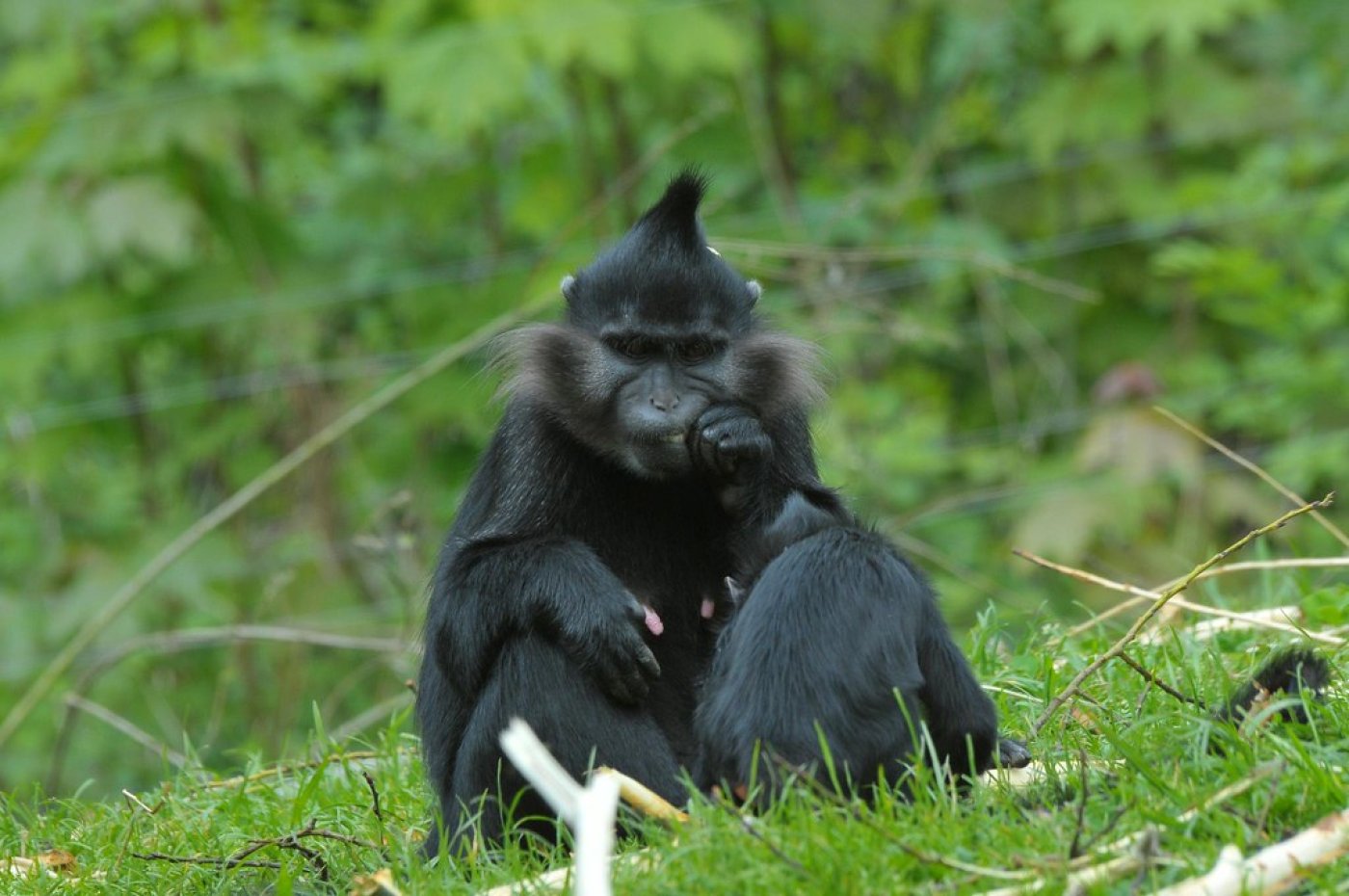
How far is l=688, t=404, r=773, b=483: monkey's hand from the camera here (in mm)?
3568

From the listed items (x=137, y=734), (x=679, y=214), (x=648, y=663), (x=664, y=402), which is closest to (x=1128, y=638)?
(x=648, y=663)

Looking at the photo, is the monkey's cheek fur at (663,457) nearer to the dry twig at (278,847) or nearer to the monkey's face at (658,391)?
the monkey's face at (658,391)

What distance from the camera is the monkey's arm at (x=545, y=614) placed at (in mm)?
3459

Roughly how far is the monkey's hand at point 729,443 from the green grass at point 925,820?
0.74 meters

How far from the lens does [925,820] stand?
2.87m

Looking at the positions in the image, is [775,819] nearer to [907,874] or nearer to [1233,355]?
[907,874]

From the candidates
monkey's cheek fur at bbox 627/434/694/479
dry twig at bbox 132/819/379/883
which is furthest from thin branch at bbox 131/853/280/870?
monkey's cheek fur at bbox 627/434/694/479

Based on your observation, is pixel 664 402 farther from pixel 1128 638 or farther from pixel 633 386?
pixel 1128 638

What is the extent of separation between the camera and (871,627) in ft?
10.2

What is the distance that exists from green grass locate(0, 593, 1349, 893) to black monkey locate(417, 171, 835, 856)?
27cm

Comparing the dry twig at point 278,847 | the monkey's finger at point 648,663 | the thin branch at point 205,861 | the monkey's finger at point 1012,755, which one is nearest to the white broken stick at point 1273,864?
the monkey's finger at point 1012,755

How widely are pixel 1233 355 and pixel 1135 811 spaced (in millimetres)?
6245

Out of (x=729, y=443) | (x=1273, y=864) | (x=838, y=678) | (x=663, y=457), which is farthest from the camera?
(x=663, y=457)

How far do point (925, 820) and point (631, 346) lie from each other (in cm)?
142
